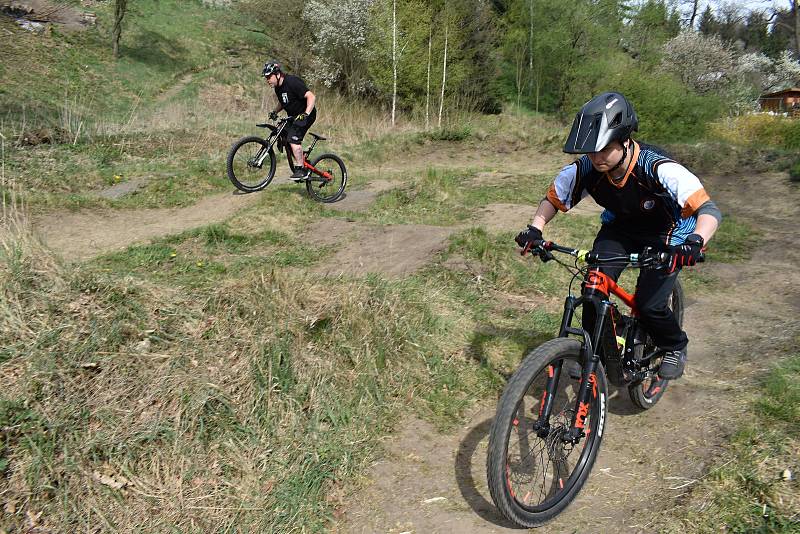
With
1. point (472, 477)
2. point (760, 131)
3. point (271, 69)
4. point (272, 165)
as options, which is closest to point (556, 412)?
point (472, 477)

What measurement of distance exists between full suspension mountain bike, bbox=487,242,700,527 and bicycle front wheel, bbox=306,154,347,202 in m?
7.34

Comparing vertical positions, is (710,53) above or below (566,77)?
above

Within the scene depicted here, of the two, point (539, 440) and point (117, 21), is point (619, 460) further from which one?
point (117, 21)

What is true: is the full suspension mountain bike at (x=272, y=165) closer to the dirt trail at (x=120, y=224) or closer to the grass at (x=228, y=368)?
the dirt trail at (x=120, y=224)

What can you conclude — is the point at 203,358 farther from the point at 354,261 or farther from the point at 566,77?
the point at 566,77

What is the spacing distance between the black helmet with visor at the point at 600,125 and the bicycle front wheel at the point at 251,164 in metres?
7.48

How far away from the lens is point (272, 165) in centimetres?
1055

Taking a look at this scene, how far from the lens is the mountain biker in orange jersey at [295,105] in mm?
9680

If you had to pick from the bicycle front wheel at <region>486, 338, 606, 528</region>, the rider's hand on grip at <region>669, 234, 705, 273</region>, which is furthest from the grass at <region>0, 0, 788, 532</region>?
the rider's hand on grip at <region>669, 234, 705, 273</region>

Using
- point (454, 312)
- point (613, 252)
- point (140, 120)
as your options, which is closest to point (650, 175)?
point (613, 252)

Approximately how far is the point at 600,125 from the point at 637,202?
27.2 inches

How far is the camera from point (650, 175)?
11.5 ft

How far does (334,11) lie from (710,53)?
28.4 m

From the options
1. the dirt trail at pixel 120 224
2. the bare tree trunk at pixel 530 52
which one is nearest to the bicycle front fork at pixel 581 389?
the dirt trail at pixel 120 224
